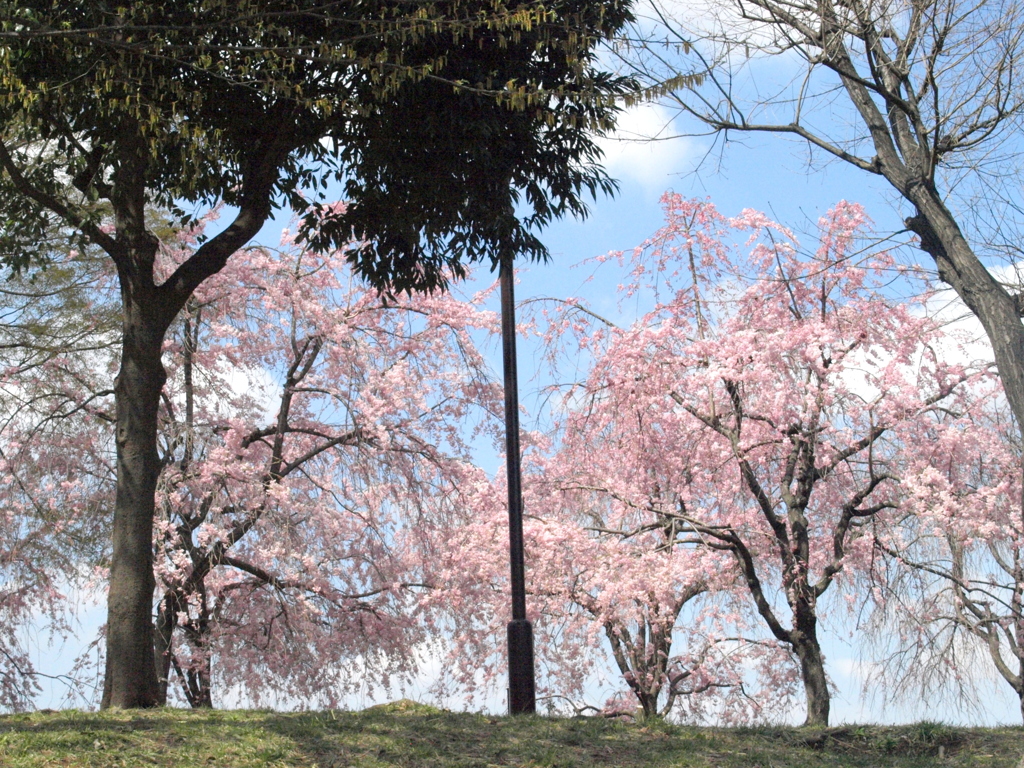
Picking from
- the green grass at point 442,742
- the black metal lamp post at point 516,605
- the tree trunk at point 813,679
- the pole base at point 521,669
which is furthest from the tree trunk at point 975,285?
the tree trunk at point 813,679

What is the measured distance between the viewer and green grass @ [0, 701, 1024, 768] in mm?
6324

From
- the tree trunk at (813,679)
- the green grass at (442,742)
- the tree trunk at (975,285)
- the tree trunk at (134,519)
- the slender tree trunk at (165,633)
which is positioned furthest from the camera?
the slender tree trunk at (165,633)

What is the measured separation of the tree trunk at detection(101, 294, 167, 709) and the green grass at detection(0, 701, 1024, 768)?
1.83 ft

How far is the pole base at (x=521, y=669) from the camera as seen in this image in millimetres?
8383

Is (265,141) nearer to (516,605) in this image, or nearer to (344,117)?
(344,117)

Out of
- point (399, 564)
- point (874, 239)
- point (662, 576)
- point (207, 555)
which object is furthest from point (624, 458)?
point (874, 239)

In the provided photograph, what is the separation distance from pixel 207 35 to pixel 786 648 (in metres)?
13.7

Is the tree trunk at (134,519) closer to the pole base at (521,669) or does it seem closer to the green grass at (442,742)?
the green grass at (442,742)

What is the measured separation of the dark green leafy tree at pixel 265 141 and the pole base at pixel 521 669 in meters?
3.30

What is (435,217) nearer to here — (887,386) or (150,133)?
(150,133)

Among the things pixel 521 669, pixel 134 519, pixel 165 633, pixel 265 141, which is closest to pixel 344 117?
pixel 265 141

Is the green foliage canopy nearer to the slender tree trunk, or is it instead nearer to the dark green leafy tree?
the dark green leafy tree

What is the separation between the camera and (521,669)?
27.9ft

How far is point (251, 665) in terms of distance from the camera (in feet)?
53.0
